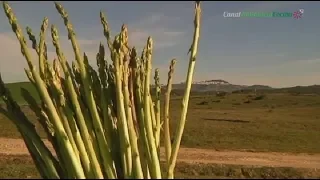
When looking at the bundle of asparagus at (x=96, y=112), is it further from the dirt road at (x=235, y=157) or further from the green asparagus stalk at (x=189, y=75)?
the dirt road at (x=235, y=157)

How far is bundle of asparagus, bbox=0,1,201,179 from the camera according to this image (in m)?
4.46

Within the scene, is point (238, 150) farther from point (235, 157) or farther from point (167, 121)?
point (167, 121)

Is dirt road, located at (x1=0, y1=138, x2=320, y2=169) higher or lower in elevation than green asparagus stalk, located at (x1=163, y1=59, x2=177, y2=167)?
lower

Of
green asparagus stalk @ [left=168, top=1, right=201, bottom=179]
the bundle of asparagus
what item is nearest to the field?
the bundle of asparagus

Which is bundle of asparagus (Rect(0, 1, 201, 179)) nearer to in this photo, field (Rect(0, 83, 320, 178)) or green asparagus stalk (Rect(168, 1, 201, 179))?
green asparagus stalk (Rect(168, 1, 201, 179))

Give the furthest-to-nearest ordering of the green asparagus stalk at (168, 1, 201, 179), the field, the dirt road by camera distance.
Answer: the dirt road < the field < the green asparagus stalk at (168, 1, 201, 179)

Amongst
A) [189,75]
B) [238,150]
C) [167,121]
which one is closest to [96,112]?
[167,121]

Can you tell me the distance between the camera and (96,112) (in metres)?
4.64

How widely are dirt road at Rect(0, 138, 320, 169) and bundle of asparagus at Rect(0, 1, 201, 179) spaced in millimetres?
12047

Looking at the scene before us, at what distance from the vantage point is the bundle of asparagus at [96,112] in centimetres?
446

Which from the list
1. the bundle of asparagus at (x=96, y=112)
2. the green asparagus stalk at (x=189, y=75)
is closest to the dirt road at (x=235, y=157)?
the green asparagus stalk at (x=189, y=75)

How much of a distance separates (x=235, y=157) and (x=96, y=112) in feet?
47.2

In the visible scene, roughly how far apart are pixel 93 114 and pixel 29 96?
2.62 feet

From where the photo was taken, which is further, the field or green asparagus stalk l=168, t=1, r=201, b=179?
the field
